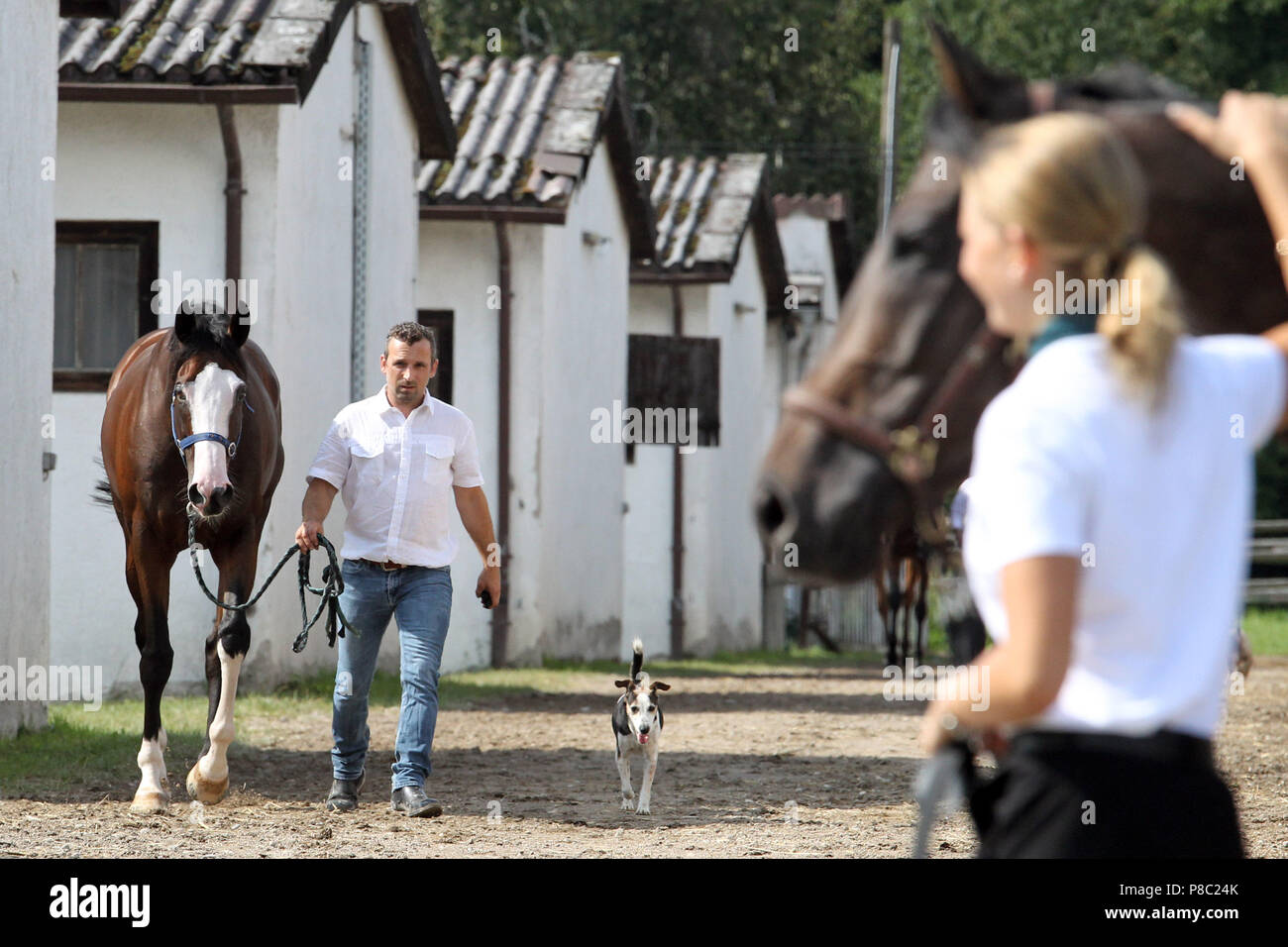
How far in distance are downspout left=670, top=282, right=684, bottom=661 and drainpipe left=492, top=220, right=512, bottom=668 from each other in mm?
6563

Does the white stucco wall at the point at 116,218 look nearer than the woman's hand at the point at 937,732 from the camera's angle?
No

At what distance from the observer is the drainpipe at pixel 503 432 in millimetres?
18828

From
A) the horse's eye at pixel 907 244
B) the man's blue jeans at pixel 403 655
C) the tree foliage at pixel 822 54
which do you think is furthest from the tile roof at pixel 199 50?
the tree foliage at pixel 822 54

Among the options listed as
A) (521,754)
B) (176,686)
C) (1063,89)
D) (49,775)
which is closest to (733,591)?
(176,686)

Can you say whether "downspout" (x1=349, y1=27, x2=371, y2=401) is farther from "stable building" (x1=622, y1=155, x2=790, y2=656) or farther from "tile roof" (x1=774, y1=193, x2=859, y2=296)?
"tile roof" (x1=774, y1=193, x2=859, y2=296)

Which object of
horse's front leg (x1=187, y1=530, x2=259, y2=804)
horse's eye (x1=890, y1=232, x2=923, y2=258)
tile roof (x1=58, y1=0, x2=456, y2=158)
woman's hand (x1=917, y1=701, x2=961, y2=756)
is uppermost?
tile roof (x1=58, y1=0, x2=456, y2=158)

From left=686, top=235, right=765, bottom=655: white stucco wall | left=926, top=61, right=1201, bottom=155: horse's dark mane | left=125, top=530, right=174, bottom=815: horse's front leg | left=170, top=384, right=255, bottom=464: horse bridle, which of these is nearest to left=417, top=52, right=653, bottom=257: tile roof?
left=686, top=235, right=765, bottom=655: white stucco wall

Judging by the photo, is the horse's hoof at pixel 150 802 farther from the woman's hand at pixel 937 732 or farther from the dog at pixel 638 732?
the woman's hand at pixel 937 732

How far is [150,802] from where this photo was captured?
27.6 feet

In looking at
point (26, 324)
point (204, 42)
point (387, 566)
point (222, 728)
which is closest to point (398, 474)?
point (387, 566)

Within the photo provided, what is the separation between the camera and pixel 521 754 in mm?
11359

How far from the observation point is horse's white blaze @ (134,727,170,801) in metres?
8.48

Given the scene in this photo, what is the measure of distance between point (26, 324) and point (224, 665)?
3.38 meters

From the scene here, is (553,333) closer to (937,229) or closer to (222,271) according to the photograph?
(222,271)
